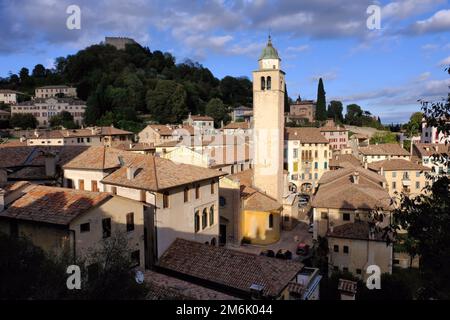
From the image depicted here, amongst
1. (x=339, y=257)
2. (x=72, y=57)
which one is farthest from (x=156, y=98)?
(x=339, y=257)

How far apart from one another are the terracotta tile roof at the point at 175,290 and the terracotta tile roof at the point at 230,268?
2.15 feet

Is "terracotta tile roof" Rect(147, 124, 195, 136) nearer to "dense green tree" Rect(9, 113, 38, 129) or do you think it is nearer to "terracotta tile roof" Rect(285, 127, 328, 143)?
"terracotta tile roof" Rect(285, 127, 328, 143)

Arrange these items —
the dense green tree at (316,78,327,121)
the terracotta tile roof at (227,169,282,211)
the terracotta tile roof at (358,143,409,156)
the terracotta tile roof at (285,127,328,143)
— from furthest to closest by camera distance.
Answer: the dense green tree at (316,78,327,121), the terracotta tile roof at (358,143,409,156), the terracotta tile roof at (285,127,328,143), the terracotta tile roof at (227,169,282,211)

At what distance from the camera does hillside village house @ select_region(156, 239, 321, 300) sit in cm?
1841

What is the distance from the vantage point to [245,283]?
1872 centimetres

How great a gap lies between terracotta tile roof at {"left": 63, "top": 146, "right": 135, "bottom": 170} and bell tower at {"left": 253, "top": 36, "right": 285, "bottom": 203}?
16.8 meters

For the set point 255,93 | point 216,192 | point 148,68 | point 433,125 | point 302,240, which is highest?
point 148,68

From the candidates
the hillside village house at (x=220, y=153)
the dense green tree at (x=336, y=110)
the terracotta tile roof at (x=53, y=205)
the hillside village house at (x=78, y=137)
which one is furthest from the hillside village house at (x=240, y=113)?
the terracotta tile roof at (x=53, y=205)

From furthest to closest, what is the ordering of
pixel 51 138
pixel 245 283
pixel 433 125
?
pixel 51 138
pixel 245 283
pixel 433 125

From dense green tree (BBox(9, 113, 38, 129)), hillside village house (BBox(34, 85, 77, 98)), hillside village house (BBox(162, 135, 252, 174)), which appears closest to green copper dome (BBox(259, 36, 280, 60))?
hillside village house (BBox(162, 135, 252, 174))

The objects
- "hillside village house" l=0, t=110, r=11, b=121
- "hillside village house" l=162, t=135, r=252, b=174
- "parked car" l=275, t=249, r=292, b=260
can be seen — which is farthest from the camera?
"hillside village house" l=0, t=110, r=11, b=121

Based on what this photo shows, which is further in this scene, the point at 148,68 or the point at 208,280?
the point at 148,68

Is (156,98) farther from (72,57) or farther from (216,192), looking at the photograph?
(216,192)

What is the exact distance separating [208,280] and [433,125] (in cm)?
1357
